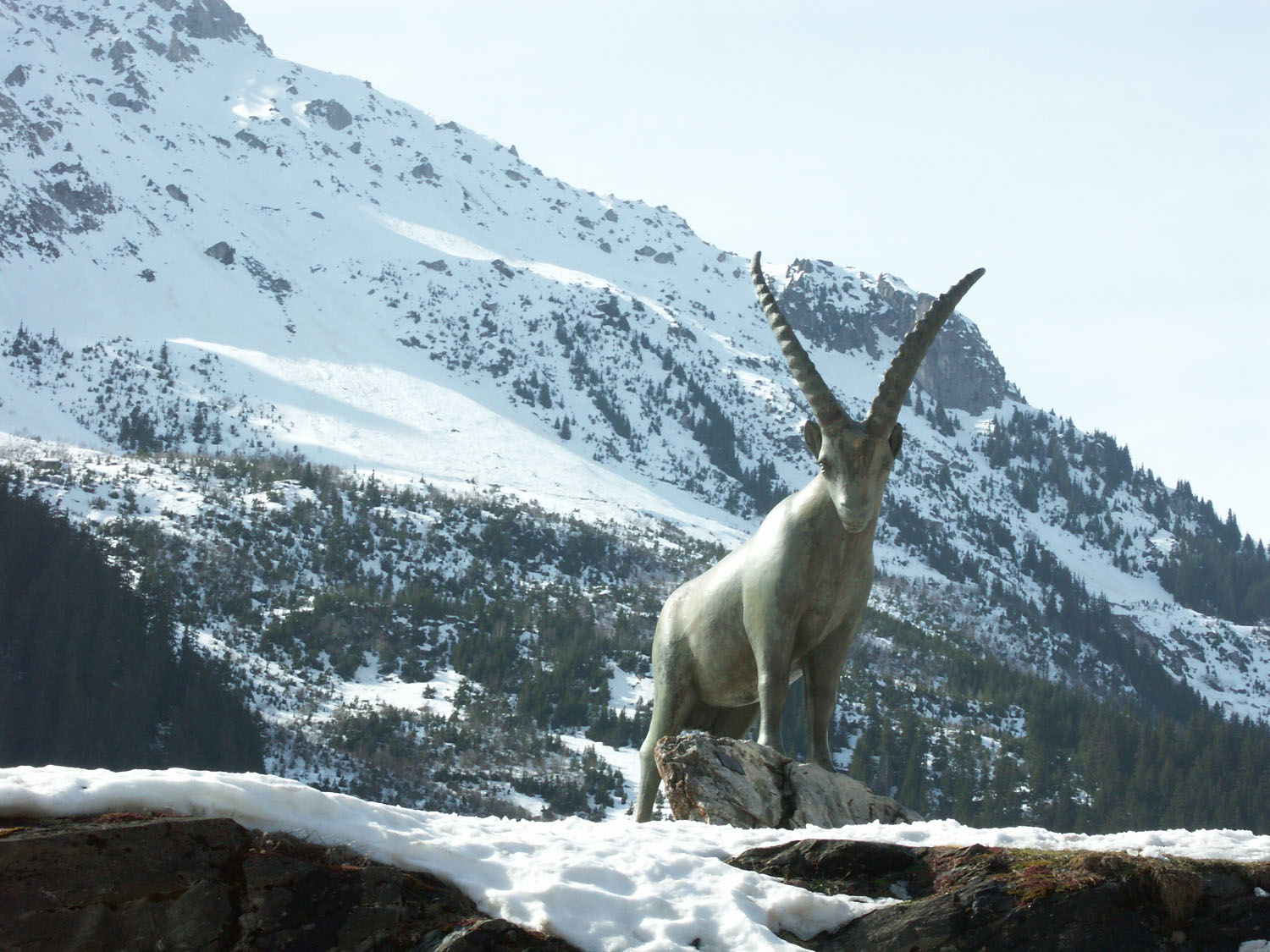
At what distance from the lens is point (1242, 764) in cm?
14488

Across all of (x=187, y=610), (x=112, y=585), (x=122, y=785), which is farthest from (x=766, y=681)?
(x=187, y=610)

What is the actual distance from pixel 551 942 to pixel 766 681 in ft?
20.1

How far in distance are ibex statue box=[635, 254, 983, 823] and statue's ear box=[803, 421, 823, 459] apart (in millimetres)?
14

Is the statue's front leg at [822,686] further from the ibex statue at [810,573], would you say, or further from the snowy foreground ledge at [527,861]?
the snowy foreground ledge at [527,861]

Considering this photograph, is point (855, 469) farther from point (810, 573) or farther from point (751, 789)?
point (751, 789)

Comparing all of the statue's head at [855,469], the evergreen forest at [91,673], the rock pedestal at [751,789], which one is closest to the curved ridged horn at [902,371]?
the statue's head at [855,469]

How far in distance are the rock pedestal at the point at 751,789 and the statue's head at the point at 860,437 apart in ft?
7.60

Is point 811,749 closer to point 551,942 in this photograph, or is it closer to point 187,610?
point 551,942

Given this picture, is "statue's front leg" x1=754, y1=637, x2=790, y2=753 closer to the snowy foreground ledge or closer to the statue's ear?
the statue's ear

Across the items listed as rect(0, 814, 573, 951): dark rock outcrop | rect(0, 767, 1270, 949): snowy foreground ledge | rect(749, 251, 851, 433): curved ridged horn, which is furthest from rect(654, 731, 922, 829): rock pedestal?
rect(0, 814, 573, 951): dark rock outcrop

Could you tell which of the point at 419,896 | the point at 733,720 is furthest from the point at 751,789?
the point at 419,896

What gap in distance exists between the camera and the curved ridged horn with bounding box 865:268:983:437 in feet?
40.5

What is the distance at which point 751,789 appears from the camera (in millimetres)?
12141

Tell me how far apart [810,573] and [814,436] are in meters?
1.29
